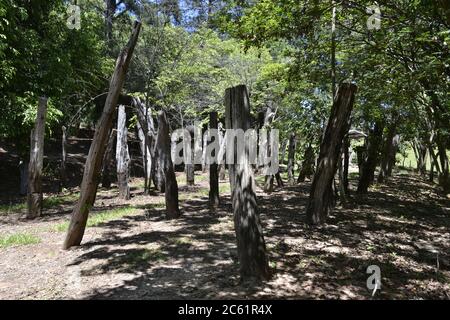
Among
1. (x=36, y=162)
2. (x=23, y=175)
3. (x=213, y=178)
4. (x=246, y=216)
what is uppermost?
(x=36, y=162)

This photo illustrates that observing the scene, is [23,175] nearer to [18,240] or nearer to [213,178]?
[18,240]

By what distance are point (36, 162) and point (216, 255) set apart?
259 inches

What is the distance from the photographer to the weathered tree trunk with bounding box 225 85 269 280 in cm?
555

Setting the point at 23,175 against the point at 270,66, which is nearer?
the point at 23,175

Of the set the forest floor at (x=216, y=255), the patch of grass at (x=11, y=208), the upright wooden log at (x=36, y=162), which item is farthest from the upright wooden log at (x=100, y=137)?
the patch of grass at (x=11, y=208)

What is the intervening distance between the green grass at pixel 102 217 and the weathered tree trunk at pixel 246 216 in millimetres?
5652

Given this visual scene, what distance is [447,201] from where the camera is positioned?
1474cm

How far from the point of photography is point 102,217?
36.1 ft

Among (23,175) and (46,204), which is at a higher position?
(23,175)

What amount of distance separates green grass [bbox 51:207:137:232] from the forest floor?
0.14 ft

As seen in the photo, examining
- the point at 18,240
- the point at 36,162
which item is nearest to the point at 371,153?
the point at 36,162

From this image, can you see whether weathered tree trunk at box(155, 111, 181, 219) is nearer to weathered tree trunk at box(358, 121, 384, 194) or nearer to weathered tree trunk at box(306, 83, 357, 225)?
weathered tree trunk at box(306, 83, 357, 225)

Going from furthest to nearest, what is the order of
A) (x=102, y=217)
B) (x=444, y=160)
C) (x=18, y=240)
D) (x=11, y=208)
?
(x=444, y=160)
(x=11, y=208)
(x=102, y=217)
(x=18, y=240)

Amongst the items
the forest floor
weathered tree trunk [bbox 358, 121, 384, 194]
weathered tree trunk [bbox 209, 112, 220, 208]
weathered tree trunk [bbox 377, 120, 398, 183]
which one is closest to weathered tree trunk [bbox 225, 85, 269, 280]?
the forest floor
